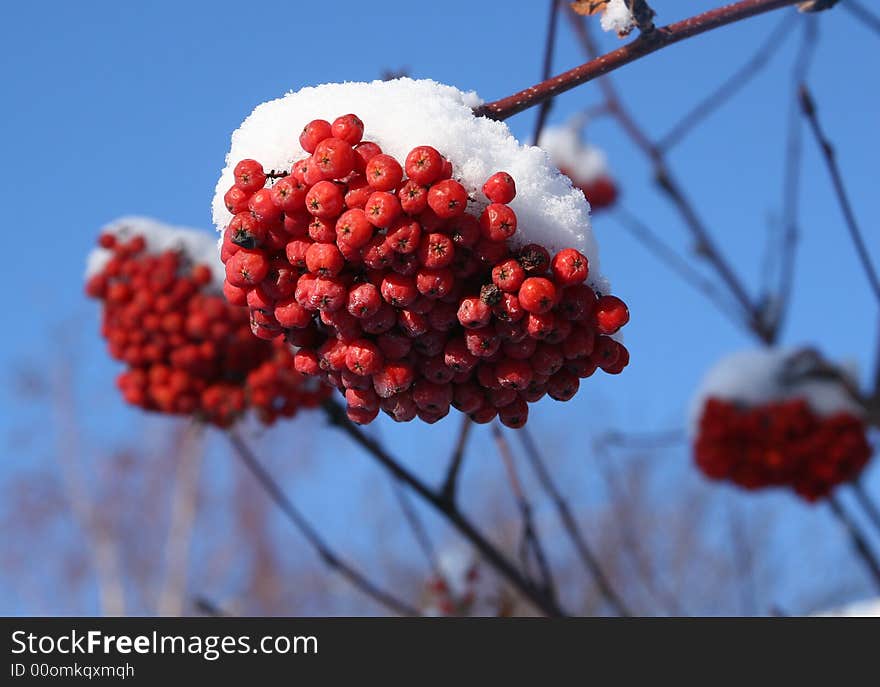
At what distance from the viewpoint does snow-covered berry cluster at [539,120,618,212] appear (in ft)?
19.2

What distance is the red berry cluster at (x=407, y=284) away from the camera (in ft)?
4.37

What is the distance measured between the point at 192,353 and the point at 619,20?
1992mm

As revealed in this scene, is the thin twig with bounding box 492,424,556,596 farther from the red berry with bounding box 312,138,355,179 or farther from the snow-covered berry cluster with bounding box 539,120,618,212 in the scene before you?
the snow-covered berry cluster with bounding box 539,120,618,212

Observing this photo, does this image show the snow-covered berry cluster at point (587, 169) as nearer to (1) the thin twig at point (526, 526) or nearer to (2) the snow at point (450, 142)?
(1) the thin twig at point (526, 526)

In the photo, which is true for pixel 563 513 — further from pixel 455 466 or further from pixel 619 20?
pixel 619 20

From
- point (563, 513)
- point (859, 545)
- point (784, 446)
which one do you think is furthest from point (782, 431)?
point (563, 513)

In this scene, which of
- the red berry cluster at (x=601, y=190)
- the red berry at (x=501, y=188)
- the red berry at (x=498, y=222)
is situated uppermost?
the red berry cluster at (x=601, y=190)

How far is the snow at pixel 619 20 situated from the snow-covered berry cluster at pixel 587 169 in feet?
13.9

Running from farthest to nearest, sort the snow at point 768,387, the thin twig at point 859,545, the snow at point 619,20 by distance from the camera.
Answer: the snow at point 768,387
the thin twig at point 859,545
the snow at point 619,20

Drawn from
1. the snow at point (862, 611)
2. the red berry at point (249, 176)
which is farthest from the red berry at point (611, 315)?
the snow at point (862, 611)

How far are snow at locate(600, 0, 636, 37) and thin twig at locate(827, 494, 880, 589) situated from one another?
3.10 meters

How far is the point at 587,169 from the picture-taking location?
20.5ft

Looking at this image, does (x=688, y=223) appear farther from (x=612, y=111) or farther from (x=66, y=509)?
(x=66, y=509)
